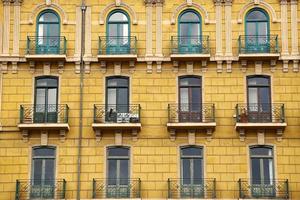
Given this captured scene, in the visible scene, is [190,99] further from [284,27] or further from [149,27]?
[284,27]

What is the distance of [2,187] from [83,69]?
725 cm

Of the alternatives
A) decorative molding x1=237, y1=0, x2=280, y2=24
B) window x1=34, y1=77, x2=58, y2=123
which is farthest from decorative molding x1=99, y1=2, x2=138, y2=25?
decorative molding x1=237, y1=0, x2=280, y2=24

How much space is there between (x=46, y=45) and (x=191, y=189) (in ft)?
34.7

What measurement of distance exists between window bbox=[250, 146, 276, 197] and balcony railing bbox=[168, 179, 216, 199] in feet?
6.73

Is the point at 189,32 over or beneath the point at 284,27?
beneath

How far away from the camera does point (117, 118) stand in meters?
37.8

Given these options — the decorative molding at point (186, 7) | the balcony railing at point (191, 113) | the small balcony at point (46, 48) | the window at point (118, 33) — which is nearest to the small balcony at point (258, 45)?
the decorative molding at point (186, 7)

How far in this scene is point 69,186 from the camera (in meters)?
37.1

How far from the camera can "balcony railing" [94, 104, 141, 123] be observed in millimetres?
37781

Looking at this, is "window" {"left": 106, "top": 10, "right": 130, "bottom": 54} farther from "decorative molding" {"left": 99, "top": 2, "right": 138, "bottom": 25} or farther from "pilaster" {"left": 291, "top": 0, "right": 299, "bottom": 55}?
"pilaster" {"left": 291, "top": 0, "right": 299, "bottom": 55}

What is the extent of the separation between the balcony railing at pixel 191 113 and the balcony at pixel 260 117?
139cm

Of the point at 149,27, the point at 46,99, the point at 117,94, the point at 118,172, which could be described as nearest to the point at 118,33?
the point at 149,27

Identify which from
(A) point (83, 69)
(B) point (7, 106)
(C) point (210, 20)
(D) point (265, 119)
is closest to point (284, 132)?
(D) point (265, 119)

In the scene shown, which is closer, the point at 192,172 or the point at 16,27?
the point at 192,172
